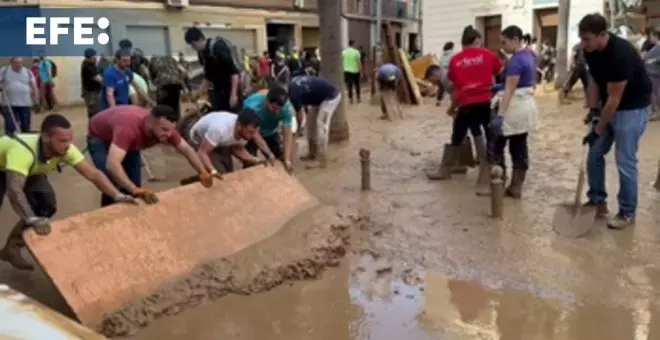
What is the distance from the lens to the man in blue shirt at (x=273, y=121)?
531cm

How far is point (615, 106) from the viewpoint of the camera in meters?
4.54

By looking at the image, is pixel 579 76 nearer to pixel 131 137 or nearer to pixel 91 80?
pixel 91 80

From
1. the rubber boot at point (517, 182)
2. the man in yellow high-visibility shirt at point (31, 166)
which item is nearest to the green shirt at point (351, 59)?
the rubber boot at point (517, 182)

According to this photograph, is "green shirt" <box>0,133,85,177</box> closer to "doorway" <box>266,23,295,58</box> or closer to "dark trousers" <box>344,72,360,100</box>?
"dark trousers" <box>344,72,360,100</box>

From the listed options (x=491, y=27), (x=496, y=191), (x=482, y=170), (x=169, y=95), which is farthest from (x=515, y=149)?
(x=491, y=27)

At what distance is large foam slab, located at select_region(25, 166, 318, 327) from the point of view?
325 cm

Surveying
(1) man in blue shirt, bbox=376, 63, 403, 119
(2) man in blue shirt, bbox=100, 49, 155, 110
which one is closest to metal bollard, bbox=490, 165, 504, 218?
(2) man in blue shirt, bbox=100, 49, 155, 110

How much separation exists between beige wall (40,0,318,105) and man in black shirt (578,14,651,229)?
1661 cm

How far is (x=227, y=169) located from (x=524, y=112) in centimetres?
264

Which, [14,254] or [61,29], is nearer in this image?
[14,254]

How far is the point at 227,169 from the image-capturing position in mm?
5426

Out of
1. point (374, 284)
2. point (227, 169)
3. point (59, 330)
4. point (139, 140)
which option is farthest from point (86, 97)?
point (59, 330)

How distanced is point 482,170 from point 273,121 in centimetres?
209

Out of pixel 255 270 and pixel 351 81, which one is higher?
pixel 351 81
